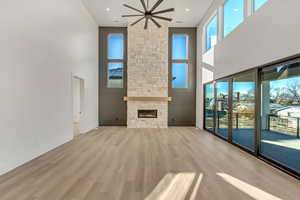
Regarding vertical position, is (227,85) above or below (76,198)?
above

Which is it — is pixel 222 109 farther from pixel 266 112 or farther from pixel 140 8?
pixel 140 8

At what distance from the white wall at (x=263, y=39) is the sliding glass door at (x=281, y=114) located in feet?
1.00

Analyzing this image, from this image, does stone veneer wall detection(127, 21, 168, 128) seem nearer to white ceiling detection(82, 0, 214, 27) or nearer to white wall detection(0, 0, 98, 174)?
white ceiling detection(82, 0, 214, 27)

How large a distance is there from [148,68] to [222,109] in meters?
4.03

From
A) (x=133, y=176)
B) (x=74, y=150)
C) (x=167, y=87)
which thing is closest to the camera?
(x=133, y=176)

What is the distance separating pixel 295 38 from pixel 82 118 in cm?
658

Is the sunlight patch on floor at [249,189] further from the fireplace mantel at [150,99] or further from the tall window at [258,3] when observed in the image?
the fireplace mantel at [150,99]

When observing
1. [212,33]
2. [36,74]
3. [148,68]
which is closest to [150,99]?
[148,68]

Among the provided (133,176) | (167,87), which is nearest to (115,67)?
(167,87)

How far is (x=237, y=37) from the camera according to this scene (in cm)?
499

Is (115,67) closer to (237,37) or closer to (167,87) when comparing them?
(167,87)

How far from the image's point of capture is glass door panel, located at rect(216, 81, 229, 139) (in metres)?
5.79

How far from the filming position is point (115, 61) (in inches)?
359

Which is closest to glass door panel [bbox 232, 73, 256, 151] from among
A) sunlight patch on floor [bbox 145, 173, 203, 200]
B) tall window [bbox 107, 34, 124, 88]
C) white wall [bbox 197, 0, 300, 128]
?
white wall [bbox 197, 0, 300, 128]
